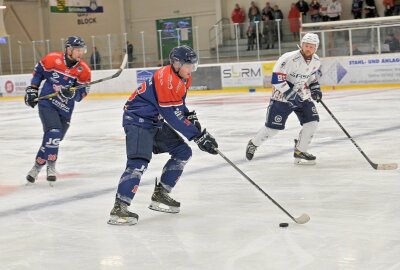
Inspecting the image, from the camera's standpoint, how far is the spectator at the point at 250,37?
18562 millimetres

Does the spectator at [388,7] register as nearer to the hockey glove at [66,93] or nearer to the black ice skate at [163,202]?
the hockey glove at [66,93]

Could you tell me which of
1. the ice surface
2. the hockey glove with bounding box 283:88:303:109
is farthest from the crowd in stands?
the hockey glove with bounding box 283:88:303:109

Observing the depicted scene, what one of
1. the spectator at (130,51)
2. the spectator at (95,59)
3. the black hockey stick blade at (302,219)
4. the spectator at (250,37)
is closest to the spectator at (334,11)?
the spectator at (250,37)

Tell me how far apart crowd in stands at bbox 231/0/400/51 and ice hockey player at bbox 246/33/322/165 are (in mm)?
11428

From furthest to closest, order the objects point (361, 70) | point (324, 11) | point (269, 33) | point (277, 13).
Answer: point (277, 13) < point (324, 11) < point (269, 33) < point (361, 70)

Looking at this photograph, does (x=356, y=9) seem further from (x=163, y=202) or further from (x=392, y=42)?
(x=163, y=202)

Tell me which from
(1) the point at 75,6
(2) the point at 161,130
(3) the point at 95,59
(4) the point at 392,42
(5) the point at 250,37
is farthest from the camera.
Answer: (1) the point at 75,6

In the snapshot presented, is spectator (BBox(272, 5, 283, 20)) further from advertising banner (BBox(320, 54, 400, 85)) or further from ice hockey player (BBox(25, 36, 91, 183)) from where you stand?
ice hockey player (BBox(25, 36, 91, 183))

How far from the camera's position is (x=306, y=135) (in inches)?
268

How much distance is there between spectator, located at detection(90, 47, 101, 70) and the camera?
2069 cm

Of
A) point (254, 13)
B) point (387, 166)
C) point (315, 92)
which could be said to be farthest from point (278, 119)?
point (254, 13)

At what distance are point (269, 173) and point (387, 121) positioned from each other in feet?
12.9

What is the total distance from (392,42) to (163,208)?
40.9ft

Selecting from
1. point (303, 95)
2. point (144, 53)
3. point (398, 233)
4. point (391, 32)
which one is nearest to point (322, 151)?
point (303, 95)
